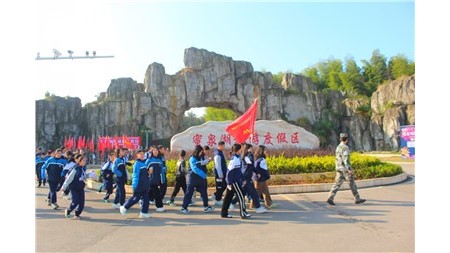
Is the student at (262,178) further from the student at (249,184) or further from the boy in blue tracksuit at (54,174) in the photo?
the boy in blue tracksuit at (54,174)

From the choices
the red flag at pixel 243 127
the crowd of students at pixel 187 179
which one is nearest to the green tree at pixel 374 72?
the red flag at pixel 243 127

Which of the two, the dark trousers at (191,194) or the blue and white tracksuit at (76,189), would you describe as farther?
the dark trousers at (191,194)

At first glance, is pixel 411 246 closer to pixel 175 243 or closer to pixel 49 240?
pixel 175 243

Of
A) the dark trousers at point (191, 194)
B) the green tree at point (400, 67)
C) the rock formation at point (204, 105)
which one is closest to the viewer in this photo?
the dark trousers at point (191, 194)

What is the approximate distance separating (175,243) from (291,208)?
3.14m

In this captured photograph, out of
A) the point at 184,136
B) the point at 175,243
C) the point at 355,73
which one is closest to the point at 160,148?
the point at 175,243

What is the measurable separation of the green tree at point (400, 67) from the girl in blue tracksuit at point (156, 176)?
42717mm

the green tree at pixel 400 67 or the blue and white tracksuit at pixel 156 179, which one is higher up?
the green tree at pixel 400 67

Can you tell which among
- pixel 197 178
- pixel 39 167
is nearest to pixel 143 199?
pixel 197 178

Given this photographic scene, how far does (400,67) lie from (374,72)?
3.14 meters

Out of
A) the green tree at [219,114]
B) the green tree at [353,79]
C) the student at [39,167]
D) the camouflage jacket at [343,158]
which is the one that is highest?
the green tree at [353,79]

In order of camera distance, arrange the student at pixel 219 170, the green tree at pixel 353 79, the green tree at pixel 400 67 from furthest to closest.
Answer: the green tree at pixel 353 79
the green tree at pixel 400 67
the student at pixel 219 170

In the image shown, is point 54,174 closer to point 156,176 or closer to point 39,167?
point 156,176

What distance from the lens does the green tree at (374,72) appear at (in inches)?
1788
